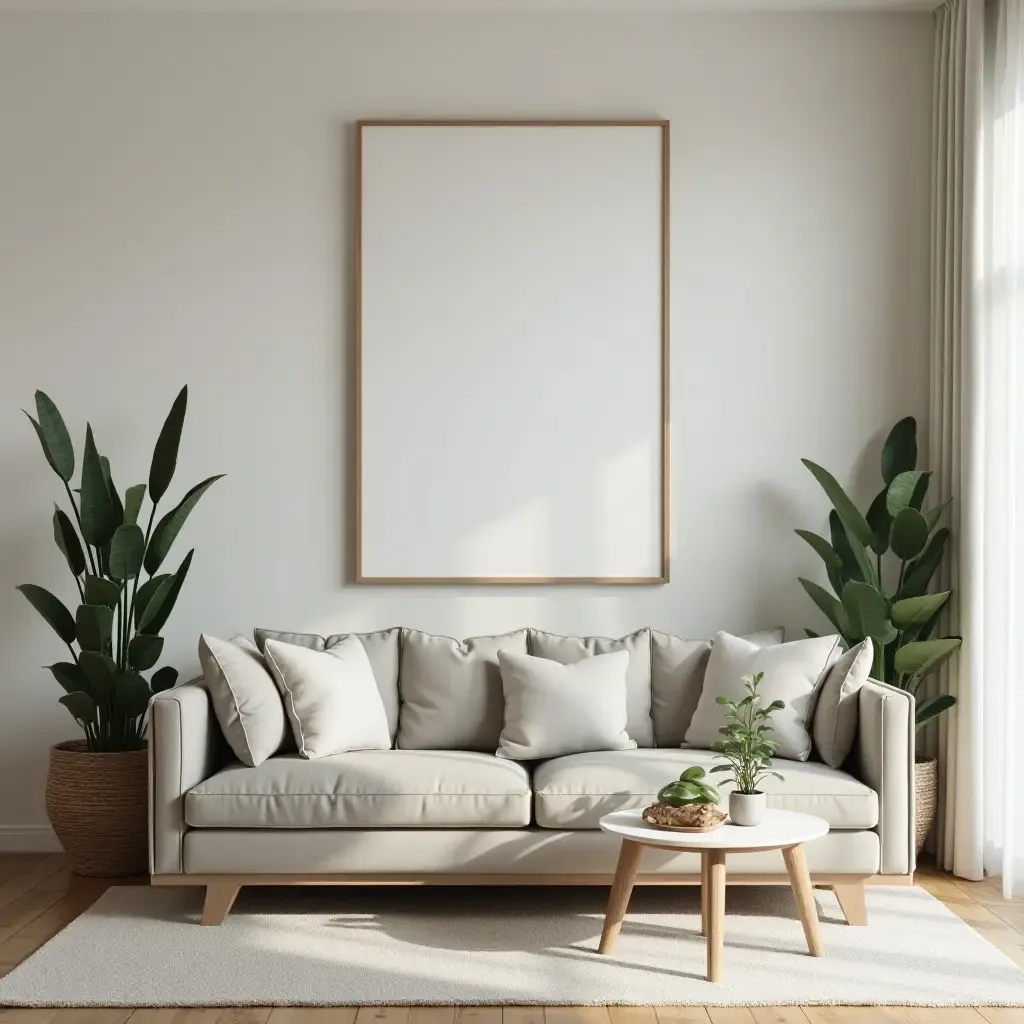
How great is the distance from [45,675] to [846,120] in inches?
143

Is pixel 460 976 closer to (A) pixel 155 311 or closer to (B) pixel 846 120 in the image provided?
(A) pixel 155 311

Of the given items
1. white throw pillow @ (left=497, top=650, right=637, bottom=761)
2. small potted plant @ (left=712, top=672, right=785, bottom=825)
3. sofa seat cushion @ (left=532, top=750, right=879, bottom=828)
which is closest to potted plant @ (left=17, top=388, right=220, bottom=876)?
white throw pillow @ (left=497, top=650, right=637, bottom=761)

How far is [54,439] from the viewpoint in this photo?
13.1 ft

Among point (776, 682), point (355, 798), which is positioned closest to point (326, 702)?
point (355, 798)

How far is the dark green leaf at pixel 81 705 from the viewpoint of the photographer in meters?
3.88

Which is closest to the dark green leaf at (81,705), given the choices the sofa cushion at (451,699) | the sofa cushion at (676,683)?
the sofa cushion at (451,699)

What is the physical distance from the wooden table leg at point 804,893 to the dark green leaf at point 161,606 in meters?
2.15

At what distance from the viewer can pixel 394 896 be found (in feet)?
12.1

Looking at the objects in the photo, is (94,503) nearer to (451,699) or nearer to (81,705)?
(81,705)

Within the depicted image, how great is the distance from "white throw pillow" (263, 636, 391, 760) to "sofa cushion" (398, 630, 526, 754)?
14 centimetres

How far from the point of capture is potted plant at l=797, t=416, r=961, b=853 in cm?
397

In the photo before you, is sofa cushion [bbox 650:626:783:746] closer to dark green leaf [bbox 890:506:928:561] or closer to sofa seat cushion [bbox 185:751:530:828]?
dark green leaf [bbox 890:506:928:561]

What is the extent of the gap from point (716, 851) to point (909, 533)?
1.53m

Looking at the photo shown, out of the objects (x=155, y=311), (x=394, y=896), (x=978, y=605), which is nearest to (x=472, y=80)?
(x=155, y=311)
